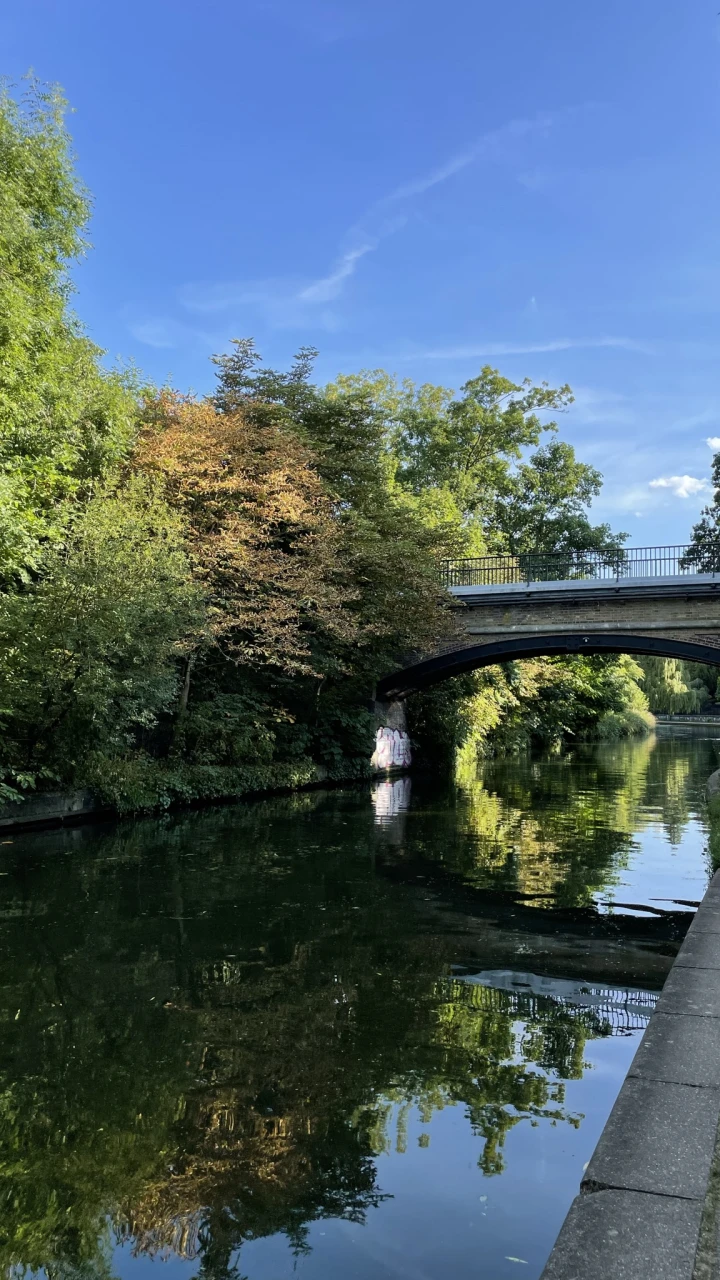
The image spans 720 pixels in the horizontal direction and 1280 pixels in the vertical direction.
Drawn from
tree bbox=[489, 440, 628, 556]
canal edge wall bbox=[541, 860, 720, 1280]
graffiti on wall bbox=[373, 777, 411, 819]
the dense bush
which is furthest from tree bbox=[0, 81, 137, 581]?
tree bbox=[489, 440, 628, 556]

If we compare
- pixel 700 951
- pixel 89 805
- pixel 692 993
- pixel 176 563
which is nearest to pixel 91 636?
pixel 176 563

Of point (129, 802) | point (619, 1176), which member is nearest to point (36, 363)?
point (129, 802)

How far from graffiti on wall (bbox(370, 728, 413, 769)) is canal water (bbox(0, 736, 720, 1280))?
12869 mm

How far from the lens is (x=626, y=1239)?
2.14m

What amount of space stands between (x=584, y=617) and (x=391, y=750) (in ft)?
21.9

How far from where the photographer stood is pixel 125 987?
5.52m

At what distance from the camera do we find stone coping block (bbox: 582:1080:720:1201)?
2385mm

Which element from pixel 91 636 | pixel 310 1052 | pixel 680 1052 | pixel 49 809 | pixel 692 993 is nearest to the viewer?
pixel 680 1052

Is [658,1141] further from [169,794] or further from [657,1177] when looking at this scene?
[169,794]

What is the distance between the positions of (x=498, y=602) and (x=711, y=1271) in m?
20.8

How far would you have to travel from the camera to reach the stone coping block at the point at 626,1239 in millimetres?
2008

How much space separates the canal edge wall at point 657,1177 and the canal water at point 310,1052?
1.94 feet

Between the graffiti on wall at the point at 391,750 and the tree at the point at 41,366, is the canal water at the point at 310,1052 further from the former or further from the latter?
the graffiti on wall at the point at 391,750

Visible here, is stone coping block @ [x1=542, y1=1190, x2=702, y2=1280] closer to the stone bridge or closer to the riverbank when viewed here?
the riverbank
